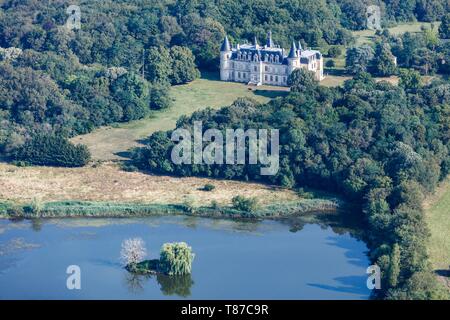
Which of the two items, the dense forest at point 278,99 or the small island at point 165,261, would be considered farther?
the dense forest at point 278,99

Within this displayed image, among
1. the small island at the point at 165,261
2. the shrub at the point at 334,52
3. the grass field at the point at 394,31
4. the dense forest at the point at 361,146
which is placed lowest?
the small island at the point at 165,261

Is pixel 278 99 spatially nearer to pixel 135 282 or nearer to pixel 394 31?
pixel 135 282

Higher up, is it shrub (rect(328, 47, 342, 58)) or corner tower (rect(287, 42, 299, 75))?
shrub (rect(328, 47, 342, 58))

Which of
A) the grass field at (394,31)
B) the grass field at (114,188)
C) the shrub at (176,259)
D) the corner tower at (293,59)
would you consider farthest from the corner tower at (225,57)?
the shrub at (176,259)

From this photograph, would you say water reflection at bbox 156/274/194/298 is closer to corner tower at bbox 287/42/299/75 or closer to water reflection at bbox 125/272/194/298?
water reflection at bbox 125/272/194/298

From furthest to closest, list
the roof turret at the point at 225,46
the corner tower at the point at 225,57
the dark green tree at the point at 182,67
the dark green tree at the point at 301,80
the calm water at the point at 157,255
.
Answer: the corner tower at the point at 225,57 → the roof turret at the point at 225,46 → the dark green tree at the point at 182,67 → the dark green tree at the point at 301,80 → the calm water at the point at 157,255

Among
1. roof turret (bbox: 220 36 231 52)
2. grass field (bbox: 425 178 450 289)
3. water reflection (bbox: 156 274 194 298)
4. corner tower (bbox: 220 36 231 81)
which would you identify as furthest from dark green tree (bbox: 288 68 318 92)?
water reflection (bbox: 156 274 194 298)

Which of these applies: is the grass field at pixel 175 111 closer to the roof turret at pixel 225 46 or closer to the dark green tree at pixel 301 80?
the dark green tree at pixel 301 80

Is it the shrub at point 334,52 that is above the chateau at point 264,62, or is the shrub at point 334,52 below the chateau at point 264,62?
above
